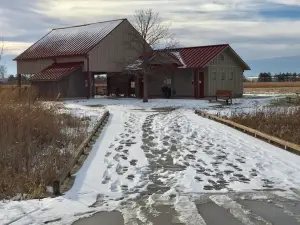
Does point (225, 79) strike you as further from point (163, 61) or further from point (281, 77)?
point (281, 77)

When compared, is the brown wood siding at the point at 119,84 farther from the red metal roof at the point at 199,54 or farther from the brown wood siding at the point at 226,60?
the brown wood siding at the point at 226,60

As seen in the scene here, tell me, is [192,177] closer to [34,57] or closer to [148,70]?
[148,70]

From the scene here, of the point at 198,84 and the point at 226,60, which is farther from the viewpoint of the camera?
the point at 226,60

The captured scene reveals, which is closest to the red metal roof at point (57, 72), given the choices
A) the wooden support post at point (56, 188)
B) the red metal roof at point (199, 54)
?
the red metal roof at point (199, 54)

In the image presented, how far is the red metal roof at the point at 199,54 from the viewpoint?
39.5m

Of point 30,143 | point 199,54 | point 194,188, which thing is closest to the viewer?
point 194,188

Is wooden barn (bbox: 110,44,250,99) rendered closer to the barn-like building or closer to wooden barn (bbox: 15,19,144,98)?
the barn-like building

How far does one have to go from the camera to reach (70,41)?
147 ft

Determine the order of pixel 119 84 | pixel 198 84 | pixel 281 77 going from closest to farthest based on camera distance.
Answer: pixel 198 84, pixel 119 84, pixel 281 77

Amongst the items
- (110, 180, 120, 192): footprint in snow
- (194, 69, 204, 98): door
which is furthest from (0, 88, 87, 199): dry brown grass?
(194, 69, 204, 98): door

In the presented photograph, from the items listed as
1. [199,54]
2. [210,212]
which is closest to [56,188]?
[210,212]

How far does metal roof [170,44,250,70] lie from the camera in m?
39.6

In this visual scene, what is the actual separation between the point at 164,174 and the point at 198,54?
1295 inches

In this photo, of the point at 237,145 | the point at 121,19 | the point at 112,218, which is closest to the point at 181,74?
the point at 121,19
